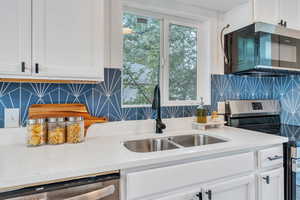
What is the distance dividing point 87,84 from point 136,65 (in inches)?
19.6

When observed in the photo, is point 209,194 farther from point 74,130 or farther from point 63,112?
point 63,112

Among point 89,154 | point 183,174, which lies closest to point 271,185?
point 183,174

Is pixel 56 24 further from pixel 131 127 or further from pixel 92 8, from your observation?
pixel 131 127

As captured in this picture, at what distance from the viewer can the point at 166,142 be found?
1.50 metres

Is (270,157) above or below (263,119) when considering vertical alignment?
below

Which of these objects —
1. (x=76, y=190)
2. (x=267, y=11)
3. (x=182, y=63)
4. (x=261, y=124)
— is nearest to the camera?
(x=76, y=190)

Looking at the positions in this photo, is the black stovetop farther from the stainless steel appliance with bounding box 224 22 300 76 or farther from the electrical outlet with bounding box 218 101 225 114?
the stainless steel appliance with bounding box 224 22 300 76

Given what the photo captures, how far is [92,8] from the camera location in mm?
1227

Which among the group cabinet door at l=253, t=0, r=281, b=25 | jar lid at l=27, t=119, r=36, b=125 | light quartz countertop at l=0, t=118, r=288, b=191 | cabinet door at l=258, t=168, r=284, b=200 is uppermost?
cabinet door at l=253, t=0, r=281, b=25

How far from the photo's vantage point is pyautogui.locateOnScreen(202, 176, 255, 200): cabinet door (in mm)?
1129

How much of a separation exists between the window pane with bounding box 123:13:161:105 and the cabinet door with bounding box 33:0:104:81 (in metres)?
0.47

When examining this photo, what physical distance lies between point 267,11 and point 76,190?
203 cm

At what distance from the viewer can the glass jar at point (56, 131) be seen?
1.22 meters

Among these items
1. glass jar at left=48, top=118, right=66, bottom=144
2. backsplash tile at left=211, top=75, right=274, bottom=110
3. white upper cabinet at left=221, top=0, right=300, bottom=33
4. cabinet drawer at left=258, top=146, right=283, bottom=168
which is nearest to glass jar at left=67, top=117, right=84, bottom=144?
glass jar at left=48, top=118, right=66, bottom=144
